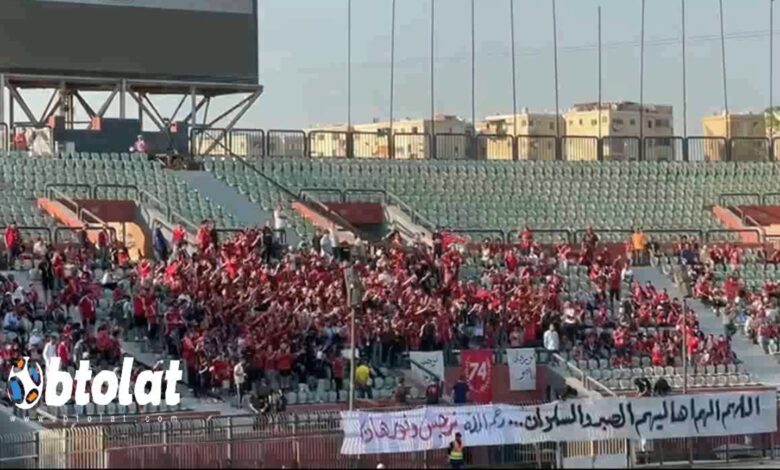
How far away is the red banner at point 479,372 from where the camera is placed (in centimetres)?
3709

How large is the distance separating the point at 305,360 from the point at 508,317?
242 inches

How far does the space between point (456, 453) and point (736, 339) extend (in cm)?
1620

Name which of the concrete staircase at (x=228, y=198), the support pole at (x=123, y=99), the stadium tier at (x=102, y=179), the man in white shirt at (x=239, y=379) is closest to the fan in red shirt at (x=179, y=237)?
the stadium tier at (x=102, y=179)

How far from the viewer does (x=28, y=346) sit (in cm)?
3225

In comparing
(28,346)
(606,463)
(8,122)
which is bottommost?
(606,463)

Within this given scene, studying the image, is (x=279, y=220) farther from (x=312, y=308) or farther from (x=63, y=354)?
(x=63, y=354)

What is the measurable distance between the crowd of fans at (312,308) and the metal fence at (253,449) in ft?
9.92

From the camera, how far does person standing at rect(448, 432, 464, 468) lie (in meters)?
28.5

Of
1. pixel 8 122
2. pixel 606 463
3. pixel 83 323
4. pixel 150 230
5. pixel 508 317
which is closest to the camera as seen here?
pixel 606 463

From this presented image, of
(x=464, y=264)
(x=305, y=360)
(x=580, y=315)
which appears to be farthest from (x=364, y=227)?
(x=305, y=360)

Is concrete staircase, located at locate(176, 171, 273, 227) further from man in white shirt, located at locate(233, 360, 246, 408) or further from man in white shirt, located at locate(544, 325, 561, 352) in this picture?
man in white shirt, located at locate(233, 360, 246, 408)

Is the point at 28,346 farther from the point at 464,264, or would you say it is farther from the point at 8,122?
the point at 8,122

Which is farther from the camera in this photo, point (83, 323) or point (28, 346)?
point (83, 323)

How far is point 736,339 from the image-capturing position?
43031 millimetres
